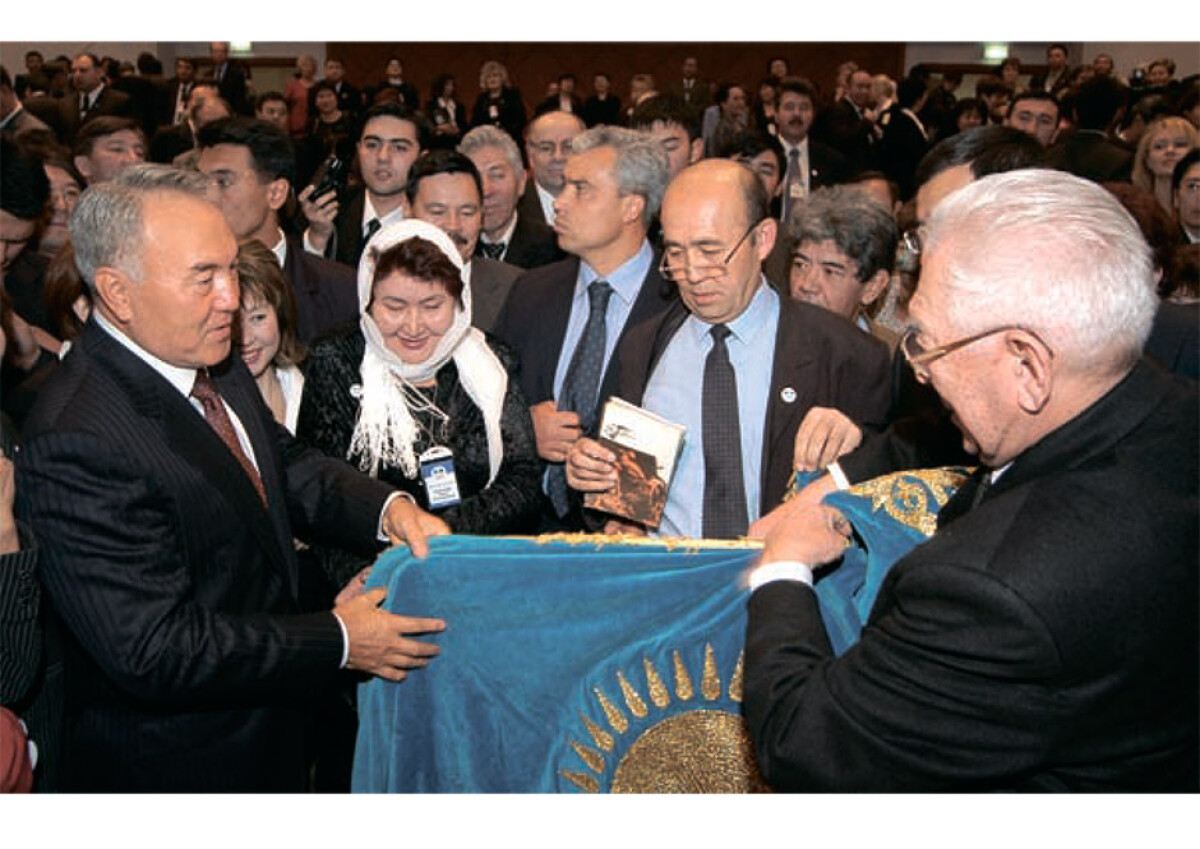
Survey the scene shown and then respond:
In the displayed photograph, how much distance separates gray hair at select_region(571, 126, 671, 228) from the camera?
4.48 meters

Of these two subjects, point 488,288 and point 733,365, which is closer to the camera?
point 733,365

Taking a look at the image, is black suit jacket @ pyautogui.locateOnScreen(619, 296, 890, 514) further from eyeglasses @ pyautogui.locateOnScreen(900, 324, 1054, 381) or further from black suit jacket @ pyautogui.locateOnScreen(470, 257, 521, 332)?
eyeglasses @ pyautogui.locateOnScreen(900, 324, 1054, 381)

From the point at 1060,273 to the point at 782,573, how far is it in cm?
71

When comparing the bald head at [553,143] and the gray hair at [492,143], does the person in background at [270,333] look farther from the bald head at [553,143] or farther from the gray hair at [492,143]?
the bald head at [553,143]

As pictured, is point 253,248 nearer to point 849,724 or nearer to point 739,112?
point 849,724

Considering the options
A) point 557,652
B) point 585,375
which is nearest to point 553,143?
point 585,375

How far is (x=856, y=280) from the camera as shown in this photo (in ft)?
14.7

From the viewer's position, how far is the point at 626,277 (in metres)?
4.39

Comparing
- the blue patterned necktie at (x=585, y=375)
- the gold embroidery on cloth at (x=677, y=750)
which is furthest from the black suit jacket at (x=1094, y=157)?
the gold embroidery on cloth at (x=677, y=750)

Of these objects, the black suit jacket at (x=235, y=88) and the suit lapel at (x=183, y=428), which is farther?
the black suit jacket at (x=235, y=88)

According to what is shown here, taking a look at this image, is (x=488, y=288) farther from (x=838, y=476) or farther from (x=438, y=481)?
(x=838, y=476)

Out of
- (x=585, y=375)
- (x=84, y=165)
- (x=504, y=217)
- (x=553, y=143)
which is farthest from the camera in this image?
(x=553, y=143)

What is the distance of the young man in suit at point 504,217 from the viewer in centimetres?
614

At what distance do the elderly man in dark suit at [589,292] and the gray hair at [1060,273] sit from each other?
229cm
